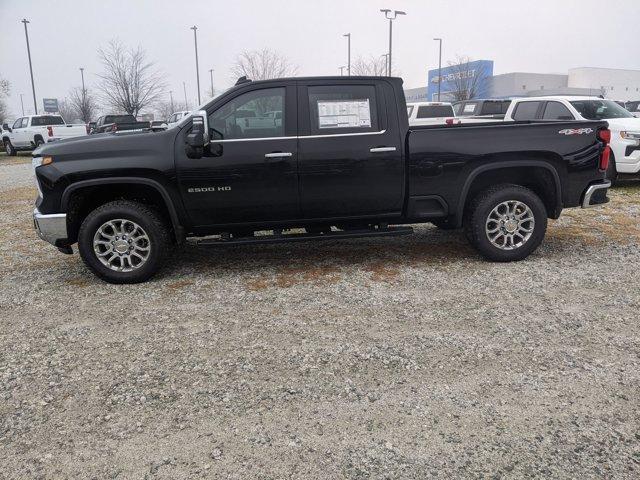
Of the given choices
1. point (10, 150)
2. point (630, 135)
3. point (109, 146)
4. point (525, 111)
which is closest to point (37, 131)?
point (10, 150)

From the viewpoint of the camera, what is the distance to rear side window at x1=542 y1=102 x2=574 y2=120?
1030 cm

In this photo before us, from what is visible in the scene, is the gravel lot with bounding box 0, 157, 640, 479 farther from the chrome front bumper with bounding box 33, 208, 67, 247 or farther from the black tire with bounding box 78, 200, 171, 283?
the chrome front bumper with bounding box 33, 208, 67, 247

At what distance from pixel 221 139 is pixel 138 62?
3991cm

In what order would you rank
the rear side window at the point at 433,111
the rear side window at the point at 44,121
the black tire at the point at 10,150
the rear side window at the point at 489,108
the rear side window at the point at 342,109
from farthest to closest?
the black tire at the point at 10,150 → the rear side window at the point at 44,121 → the rear side window at the point at 489,108 → the rear side window at the point at 433,111 → the rear side window at the point at 342,109

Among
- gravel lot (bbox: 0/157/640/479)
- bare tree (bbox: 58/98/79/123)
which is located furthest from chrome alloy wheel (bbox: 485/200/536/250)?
bare tree (bbox: 58/98/79/123)

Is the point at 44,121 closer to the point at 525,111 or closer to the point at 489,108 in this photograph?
the point at 489,108

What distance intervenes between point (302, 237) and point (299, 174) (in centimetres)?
64


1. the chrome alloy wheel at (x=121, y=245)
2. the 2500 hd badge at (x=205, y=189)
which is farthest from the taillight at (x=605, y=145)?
the chrome alloy wheel at (x=121, y=245)

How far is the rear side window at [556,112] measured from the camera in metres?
10.3

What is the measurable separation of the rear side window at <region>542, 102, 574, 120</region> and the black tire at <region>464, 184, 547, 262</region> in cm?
559

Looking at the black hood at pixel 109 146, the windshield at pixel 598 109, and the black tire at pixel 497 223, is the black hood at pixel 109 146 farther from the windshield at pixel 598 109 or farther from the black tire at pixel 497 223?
the windshield at pixel 598 109

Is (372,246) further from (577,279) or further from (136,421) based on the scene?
(136,421)

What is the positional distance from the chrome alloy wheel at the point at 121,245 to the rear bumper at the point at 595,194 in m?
4.49

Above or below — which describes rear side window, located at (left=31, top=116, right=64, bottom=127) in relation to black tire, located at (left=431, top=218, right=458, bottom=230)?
above
